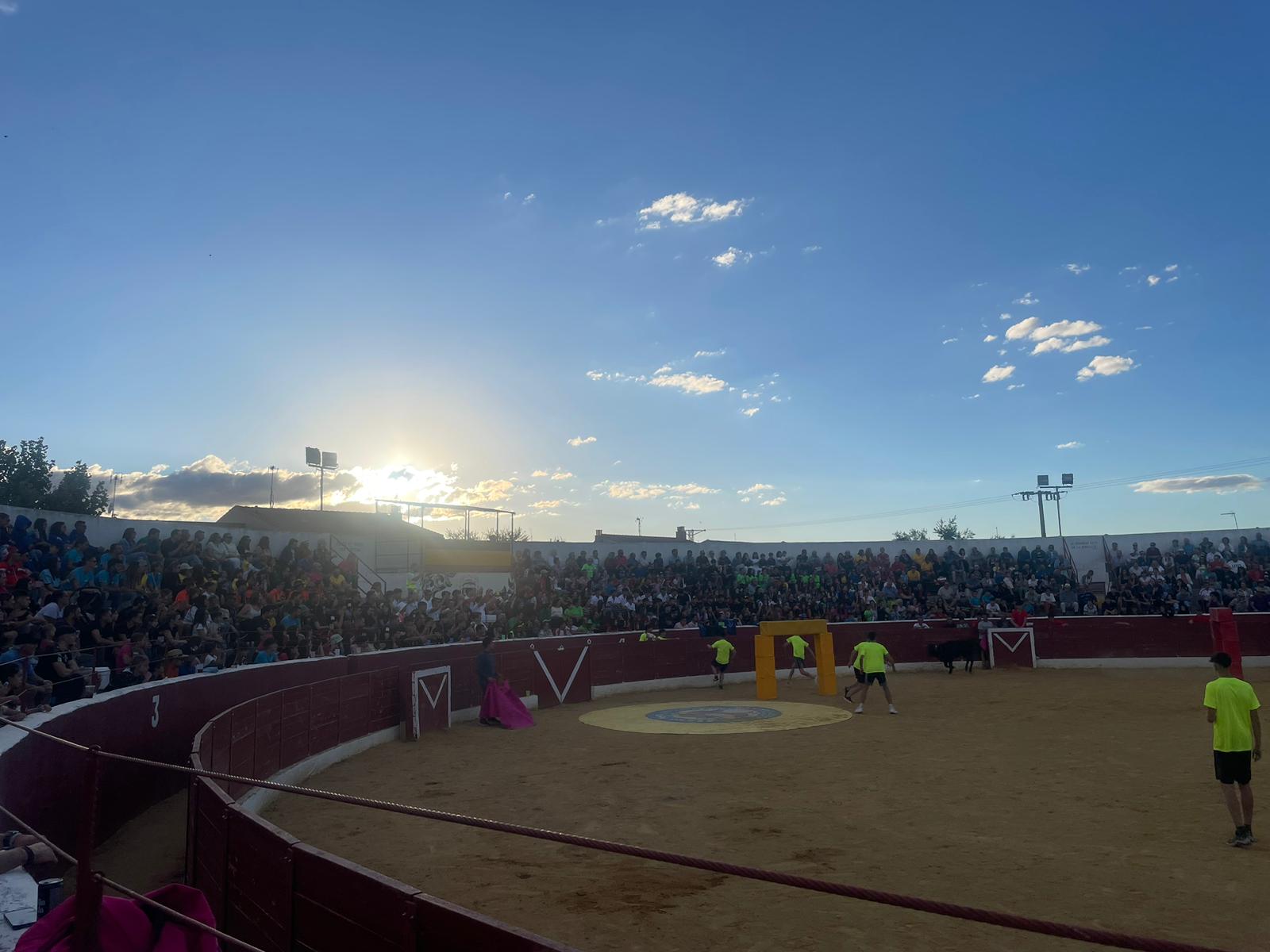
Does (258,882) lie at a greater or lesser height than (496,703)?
greater

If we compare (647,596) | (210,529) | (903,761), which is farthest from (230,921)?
(647,596)

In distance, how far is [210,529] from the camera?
18.7 meters

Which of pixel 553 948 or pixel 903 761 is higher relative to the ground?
pixel 553 948

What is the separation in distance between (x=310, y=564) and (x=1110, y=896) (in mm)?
18256

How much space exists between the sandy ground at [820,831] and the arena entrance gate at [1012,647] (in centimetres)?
1015

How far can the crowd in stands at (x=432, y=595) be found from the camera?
12.6 meters

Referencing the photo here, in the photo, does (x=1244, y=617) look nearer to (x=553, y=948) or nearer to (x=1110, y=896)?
(x=1110, y=896)

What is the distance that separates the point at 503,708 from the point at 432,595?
30.3 feet

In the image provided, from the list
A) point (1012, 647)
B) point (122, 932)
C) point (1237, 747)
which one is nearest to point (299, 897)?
point (122, 932)

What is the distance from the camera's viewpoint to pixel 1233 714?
24.6 ft

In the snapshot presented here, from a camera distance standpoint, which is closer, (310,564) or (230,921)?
(230,921)

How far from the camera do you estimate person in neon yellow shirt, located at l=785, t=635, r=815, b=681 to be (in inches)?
893

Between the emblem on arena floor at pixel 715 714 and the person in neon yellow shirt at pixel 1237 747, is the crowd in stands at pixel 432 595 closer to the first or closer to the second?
the emblem on arena floor at pixel 715 714

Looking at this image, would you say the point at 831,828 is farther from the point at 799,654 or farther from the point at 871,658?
the point at 799,654
